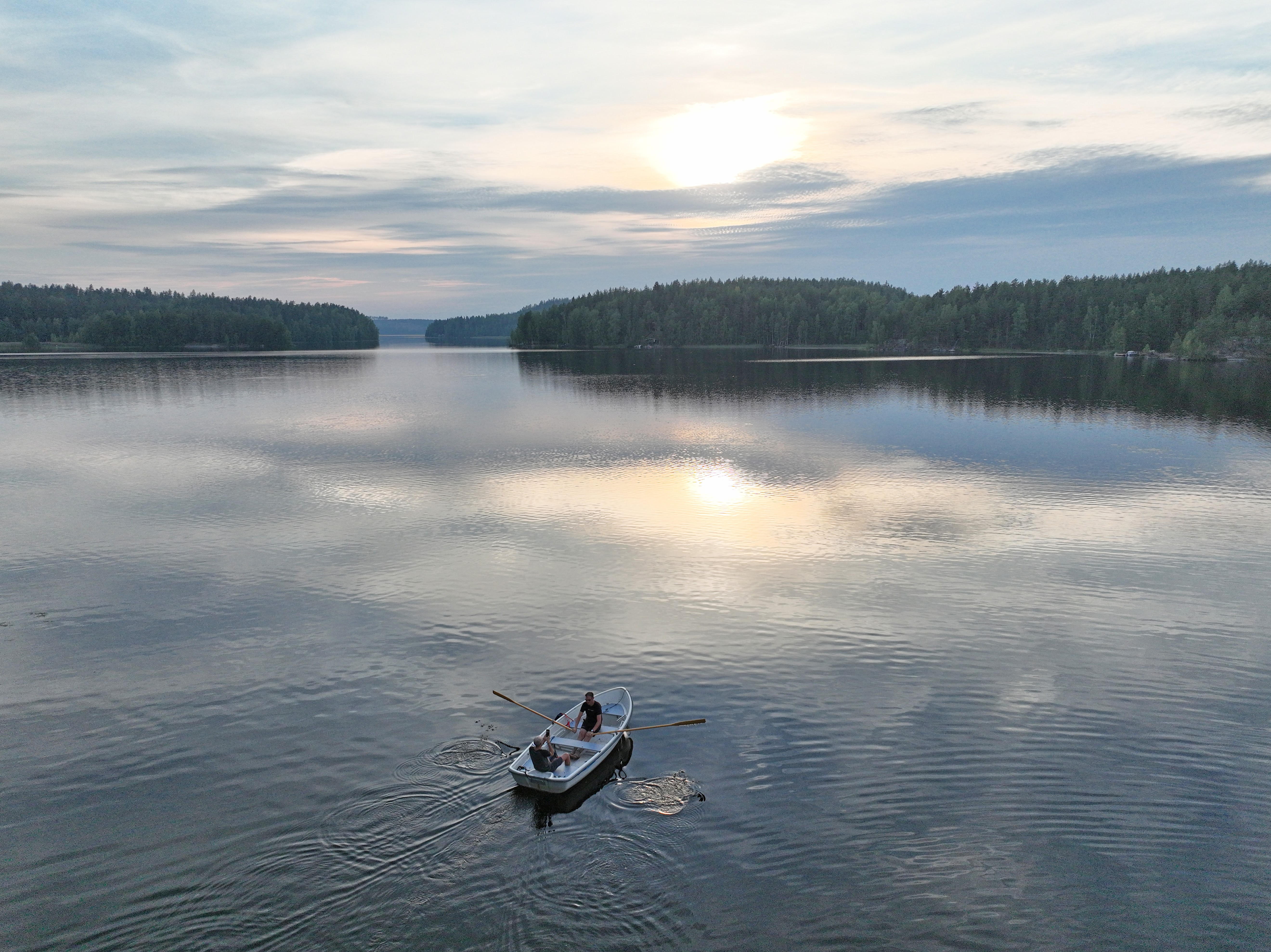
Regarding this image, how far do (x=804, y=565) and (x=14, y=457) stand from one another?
76.6m

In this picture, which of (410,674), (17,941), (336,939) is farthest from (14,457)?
(336,939)

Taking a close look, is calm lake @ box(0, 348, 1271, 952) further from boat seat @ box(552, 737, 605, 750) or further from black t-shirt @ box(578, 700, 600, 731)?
black t-shirt @ box(578, 700, 600, 731)

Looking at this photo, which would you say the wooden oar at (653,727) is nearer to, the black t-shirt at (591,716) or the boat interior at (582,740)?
the boat interior at (582,740)

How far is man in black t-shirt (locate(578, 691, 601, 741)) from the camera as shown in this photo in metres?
22.9

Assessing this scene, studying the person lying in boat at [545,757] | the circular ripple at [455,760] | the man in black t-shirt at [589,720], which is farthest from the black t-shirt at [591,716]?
the circular ripple at [455,760]

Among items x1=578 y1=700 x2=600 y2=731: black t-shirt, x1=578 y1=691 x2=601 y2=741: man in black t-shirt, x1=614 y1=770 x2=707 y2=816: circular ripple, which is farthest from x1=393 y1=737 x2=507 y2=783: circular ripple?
x1=614 y1=770 x2=707 y2=816: circular ripple

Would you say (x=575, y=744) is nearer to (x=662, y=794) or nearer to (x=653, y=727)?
(x=653, y=727)

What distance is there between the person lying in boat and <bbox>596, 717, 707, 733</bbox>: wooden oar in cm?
166

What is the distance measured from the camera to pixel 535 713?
23828mm

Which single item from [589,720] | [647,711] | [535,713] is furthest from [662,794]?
[535,713]

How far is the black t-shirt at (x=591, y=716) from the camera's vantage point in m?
23.1

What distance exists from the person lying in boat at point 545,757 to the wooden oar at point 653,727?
1.66m

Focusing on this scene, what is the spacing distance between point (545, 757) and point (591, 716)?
96.1 inches

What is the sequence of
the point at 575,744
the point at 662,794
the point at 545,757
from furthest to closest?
the point at 575,744 → the point at 662,794 → the point at 545,757
